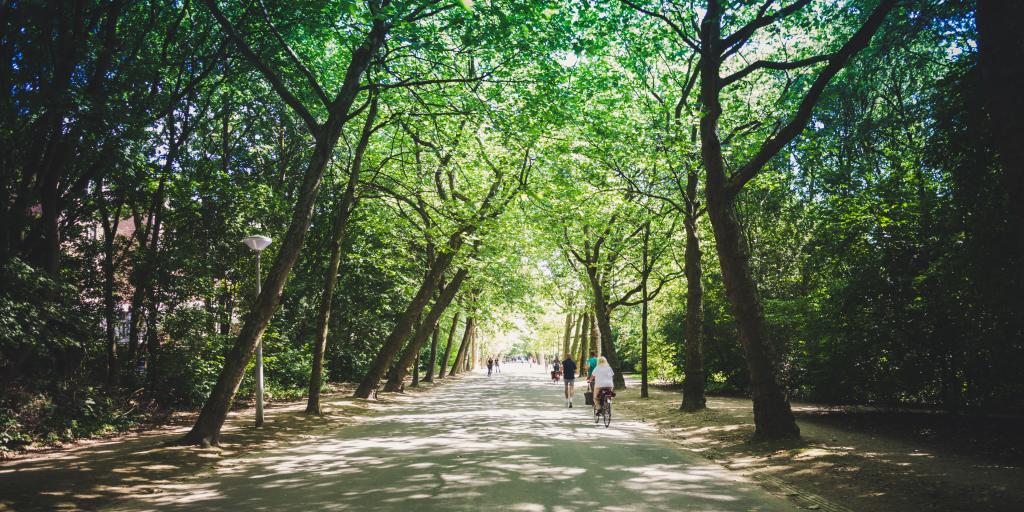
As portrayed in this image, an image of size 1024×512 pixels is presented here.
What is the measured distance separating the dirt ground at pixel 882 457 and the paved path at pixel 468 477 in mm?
851

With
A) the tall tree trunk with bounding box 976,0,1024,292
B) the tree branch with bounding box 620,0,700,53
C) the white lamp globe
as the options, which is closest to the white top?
the tree branch with bounding box 620,0,700,53

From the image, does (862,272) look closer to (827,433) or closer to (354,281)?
(827,433)

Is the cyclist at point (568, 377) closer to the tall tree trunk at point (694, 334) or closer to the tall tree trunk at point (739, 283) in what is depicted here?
the tall tree trunk at point (694, 334)

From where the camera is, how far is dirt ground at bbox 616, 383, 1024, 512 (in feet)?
21.9

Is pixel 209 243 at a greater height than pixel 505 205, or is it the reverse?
pixel 505 205

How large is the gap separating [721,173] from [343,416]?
1172cm

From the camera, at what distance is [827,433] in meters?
11.8

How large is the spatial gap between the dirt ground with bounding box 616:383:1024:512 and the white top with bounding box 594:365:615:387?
173 cm

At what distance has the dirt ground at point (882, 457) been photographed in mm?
6676

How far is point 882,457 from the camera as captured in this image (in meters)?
9.01

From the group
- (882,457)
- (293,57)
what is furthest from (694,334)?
(293,57)

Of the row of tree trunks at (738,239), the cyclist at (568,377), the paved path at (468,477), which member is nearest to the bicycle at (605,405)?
the paved path at (468,477)

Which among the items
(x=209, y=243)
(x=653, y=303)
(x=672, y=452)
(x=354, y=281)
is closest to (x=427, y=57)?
(x=209, y=243)

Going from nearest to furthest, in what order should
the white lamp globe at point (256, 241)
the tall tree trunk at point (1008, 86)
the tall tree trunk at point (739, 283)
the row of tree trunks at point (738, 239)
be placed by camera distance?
the tall tree trunk at point (1008, 86), the row of tree trunks at point (738, 239), the tall tree trunk at point (739, 283), the white lamp globe at point (256, 241)
